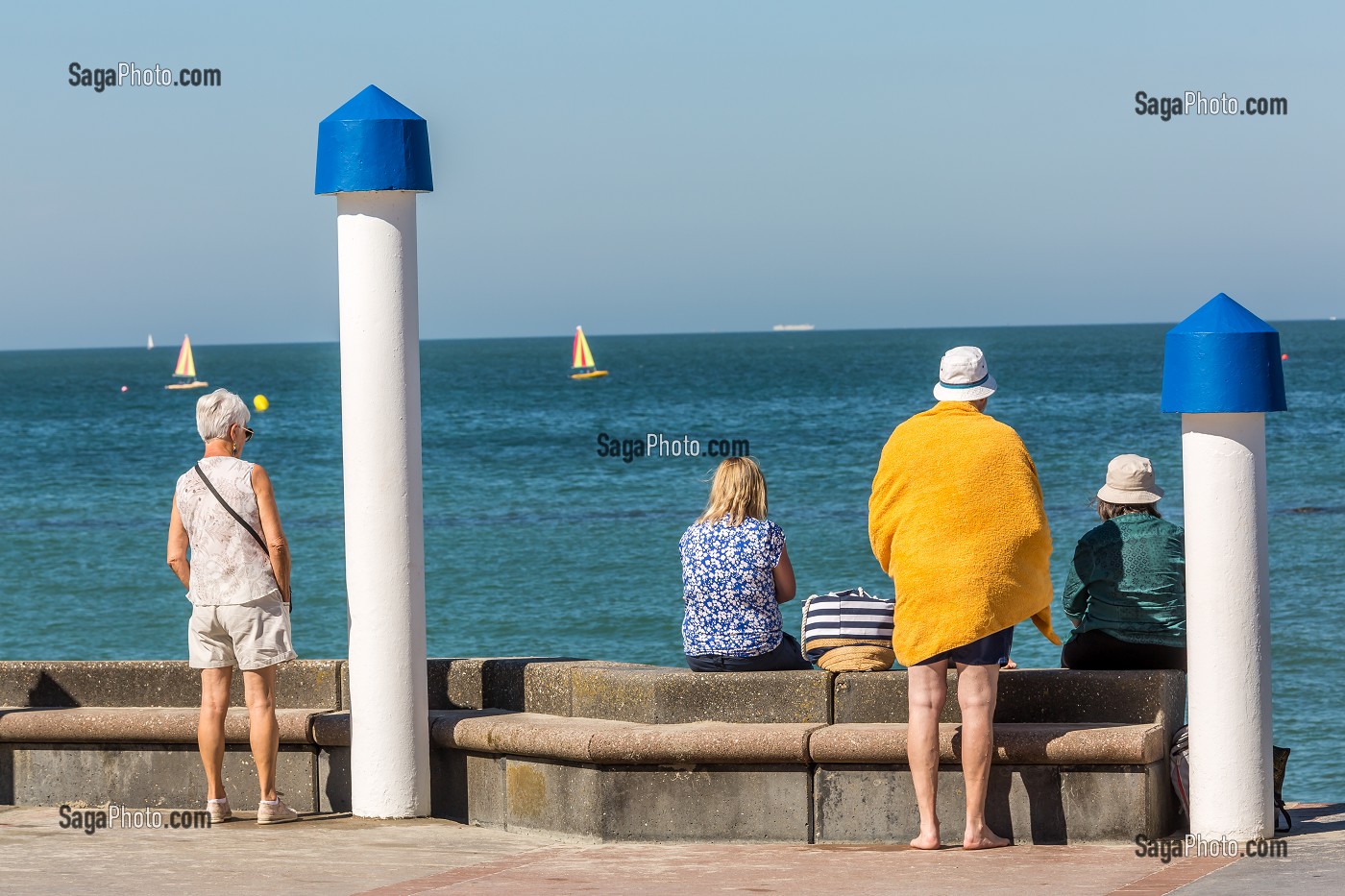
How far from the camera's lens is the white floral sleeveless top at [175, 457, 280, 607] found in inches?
233

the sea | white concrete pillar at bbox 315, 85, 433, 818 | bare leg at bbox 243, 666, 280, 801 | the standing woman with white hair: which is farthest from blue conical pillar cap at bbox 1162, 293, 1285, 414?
the sea

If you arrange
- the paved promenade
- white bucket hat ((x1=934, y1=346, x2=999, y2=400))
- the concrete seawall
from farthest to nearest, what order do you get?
1. white bucket hat ((x1=934, y1=346, x2=999, y2=400))
2. the concrete seawall
3. the paved promenade

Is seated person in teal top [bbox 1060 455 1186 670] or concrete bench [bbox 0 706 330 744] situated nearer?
seated person in teal top [bbox 1060 455 1186 670]

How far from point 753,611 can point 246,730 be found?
A: 1.86 metres

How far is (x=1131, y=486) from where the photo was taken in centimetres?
593

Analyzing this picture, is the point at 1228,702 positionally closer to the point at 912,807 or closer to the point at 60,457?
the point at 912,807

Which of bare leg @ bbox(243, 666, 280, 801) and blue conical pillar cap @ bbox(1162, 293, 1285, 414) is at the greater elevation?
blue conical pillar cap @ bbox(1162, 293, 1285, 414)

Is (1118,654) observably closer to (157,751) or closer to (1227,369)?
(1227,369)

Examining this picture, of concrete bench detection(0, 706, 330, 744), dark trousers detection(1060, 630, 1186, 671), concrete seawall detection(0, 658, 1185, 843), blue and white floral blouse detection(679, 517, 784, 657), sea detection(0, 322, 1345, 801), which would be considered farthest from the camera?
sea detection(0, 322, 1345, 801)

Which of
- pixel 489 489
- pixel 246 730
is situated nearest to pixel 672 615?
pixel 246 730

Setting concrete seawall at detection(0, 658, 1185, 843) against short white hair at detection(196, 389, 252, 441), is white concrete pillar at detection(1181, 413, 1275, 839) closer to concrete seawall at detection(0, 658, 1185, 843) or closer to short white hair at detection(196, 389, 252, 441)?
concrete seawall at detection(0, 658, 1185, 843)

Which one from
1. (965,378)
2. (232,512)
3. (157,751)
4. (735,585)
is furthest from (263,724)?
(965,378)

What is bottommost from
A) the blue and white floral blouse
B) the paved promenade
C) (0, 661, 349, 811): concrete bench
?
the paved promenade

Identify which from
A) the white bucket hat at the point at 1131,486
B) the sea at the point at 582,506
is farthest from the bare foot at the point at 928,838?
the sea at the point at 582,506
